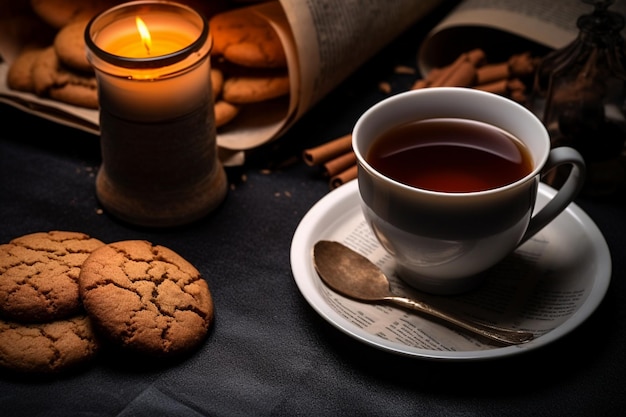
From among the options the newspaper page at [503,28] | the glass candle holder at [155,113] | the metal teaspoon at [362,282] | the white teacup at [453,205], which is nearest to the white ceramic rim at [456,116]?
the white teacup at [453,205]

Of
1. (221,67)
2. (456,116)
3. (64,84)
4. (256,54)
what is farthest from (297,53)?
(64,84)

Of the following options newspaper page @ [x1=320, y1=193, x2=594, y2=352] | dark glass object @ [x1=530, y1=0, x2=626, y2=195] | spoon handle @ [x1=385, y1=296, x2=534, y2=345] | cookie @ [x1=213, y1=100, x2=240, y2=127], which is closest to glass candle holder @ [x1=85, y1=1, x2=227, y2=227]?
cookie @ [x1=213, y1=100, x2=240, y2=127]

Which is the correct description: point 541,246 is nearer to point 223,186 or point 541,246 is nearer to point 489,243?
point 489,243

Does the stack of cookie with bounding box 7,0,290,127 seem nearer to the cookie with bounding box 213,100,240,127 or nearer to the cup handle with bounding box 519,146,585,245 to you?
the cookie with bounding box 213,100,240,127

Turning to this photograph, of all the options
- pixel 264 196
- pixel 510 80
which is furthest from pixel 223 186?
pixel 510 80

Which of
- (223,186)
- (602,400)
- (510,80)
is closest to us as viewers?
(602,400)

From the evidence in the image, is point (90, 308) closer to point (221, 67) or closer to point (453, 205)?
point (453, 205)
